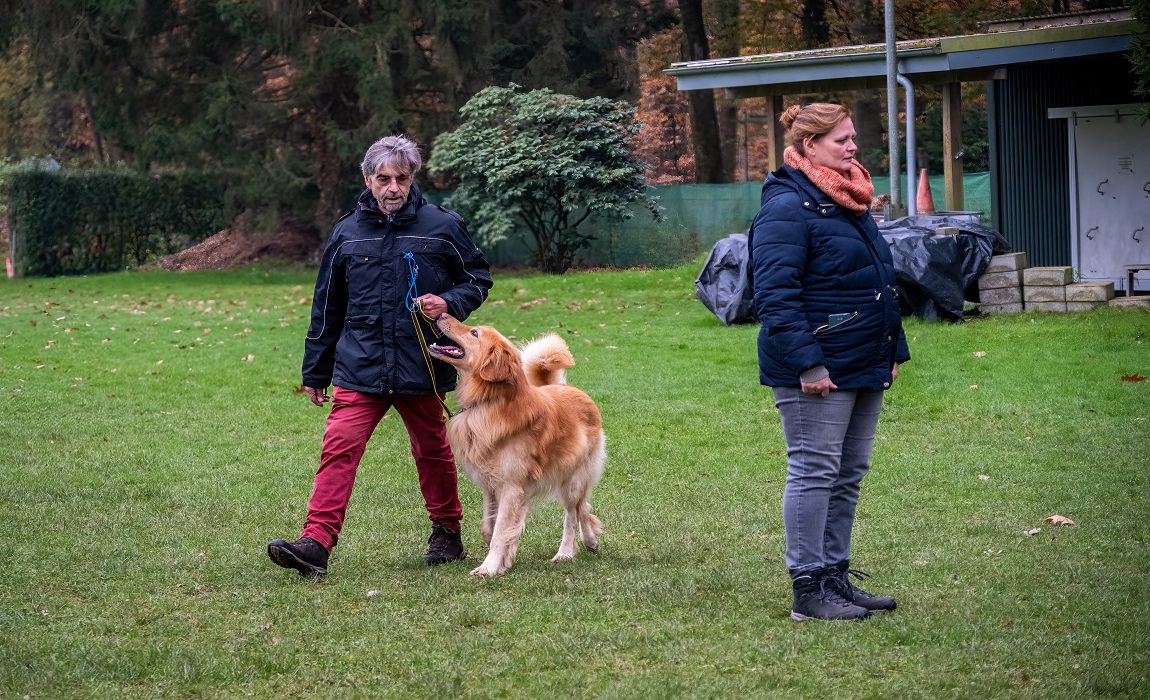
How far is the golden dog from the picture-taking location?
18.8 feet

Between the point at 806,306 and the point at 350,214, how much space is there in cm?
239

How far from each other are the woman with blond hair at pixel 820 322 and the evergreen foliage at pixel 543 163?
2026cm

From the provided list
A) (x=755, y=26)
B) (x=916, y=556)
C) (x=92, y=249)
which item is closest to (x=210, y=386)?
(x=916, y=556)

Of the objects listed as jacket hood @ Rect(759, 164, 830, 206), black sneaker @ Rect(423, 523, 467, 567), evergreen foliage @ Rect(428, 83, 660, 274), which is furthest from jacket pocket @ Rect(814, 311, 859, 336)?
evergreen foliage @ Rect(428, 83, 660, 274)

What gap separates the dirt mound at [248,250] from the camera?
107 feet

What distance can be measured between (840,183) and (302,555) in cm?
287

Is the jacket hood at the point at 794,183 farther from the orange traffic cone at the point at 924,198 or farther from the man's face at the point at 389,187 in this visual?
the orange traffic cone at the point at 924,198

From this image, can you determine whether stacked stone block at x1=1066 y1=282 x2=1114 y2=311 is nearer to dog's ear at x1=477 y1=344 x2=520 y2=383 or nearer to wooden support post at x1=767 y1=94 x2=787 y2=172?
wooden support post at x1=767 y1=94 x2=787 y2=172

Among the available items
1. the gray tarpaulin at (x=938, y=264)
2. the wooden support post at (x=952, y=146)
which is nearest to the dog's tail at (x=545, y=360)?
the gray tarpaulin at (x=938, y=264)

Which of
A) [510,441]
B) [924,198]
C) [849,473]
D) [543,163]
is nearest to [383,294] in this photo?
[510,441]

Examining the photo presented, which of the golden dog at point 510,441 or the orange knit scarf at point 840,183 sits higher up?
the orange knit scarf at point 840,183

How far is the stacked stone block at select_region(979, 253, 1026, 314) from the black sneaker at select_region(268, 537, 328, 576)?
36.6 feet

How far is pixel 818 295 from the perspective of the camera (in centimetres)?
472

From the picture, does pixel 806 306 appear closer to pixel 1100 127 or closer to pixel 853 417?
pixel 853 417
